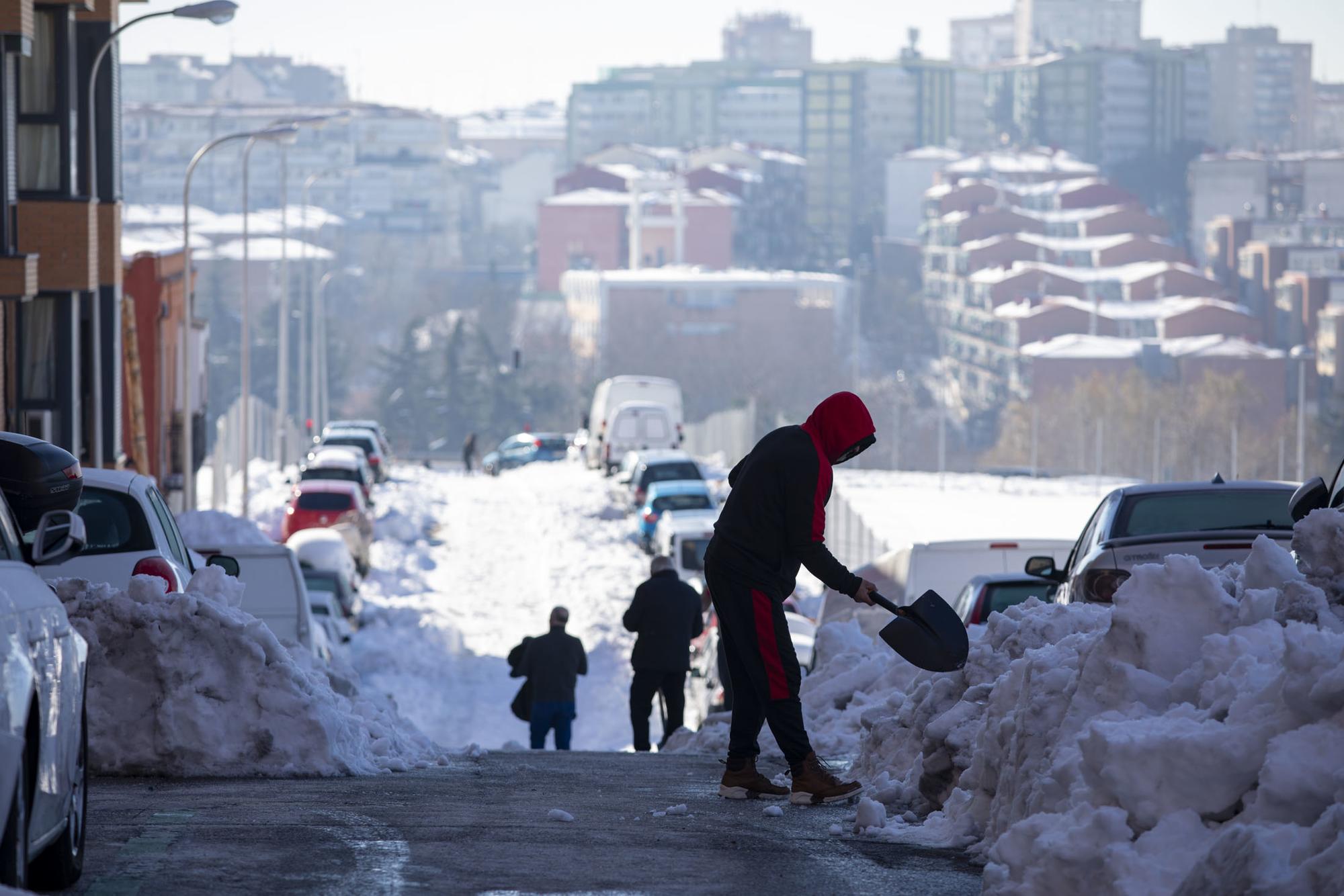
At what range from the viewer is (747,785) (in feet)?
29.8

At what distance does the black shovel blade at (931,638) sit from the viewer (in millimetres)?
8531

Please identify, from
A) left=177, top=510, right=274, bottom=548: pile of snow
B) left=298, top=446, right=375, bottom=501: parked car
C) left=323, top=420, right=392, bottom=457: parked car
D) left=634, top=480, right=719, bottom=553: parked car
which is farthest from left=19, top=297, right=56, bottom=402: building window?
left=323, top=420, right=392, bottom=457: parked car

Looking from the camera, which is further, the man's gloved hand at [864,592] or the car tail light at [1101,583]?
the car tail light at [1101,583]

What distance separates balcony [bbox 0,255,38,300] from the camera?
22.1 m

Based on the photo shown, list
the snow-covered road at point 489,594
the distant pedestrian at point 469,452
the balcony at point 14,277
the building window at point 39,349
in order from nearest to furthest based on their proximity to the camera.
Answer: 1. the balcony at point 14,277
2. the snow-covered road at point 489,594
3. the building window at point 39,349
4. the distant pedestrian at point 469,452

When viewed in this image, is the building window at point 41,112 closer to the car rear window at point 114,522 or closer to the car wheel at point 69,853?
the car rear window at point 114,522

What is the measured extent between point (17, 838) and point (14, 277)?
59.0 feet

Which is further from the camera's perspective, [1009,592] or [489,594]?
[489,594]

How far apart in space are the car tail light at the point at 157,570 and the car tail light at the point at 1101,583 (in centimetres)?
485

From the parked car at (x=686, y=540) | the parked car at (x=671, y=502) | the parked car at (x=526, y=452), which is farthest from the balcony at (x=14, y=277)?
the parked car at (x=526, y=452)

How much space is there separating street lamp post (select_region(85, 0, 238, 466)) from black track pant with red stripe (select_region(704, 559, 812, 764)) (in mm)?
20123

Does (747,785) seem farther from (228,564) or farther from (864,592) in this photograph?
(228,564)

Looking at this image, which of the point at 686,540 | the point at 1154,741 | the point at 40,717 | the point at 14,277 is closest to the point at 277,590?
the point at 14,277

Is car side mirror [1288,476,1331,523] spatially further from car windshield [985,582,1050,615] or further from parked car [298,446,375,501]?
parked car [298,446,375,501]
